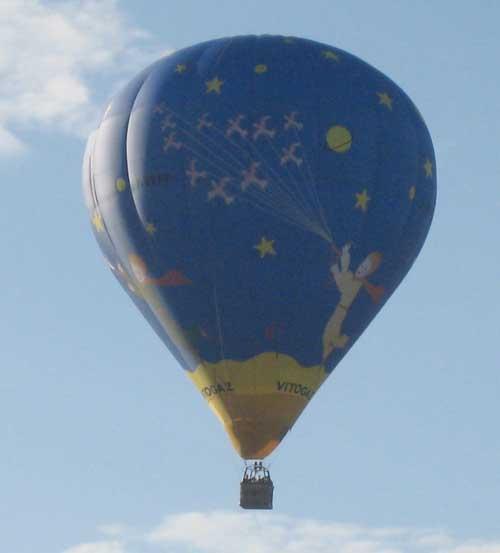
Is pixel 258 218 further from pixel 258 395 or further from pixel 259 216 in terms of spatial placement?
pixel 258 395

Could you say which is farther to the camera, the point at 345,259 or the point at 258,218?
the point at 345,259

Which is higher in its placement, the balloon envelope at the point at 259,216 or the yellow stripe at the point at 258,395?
the balloon envelope at the point at 259,216

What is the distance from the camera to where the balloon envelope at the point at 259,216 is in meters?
90.7

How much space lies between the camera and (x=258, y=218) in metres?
90.6

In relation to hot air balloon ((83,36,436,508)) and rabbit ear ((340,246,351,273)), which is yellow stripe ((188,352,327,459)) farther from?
rabbit ear ((340,246,351,273))

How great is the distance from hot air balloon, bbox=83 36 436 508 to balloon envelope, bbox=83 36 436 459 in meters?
0.02

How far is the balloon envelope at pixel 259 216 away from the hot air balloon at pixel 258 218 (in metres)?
0.02

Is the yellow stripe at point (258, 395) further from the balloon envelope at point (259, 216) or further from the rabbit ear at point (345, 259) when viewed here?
the rabbit ear at point (345, 259)

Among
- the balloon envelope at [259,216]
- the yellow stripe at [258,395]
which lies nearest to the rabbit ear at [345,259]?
the balloon envelope at [259,216]

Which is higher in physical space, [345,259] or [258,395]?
[345,259]

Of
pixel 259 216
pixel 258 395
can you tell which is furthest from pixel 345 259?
pixel 258 395

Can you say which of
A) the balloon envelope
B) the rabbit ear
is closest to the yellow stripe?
the balloon envelope

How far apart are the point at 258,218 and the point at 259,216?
0.04 metres

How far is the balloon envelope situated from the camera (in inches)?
3570
